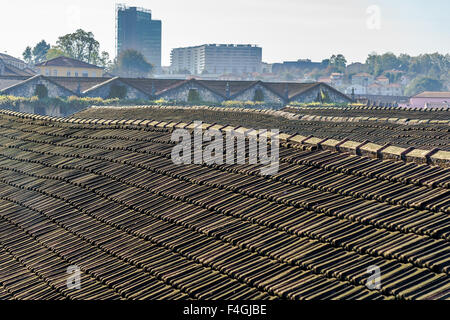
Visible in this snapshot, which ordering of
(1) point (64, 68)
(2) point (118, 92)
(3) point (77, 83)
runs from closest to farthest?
(2) point (118, 92)
(3) point (77, 83)
(1) point (64, 68)

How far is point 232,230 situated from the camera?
6.57 metres

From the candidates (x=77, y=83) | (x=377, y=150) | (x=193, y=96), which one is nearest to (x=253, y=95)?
(x=193, y=96)

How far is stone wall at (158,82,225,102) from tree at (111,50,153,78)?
331 feet

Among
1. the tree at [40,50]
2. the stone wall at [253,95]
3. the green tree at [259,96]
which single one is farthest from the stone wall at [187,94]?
the tree at [40,50]

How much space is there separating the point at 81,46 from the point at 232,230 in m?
148

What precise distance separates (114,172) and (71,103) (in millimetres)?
53119

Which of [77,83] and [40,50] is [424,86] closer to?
[40,50]

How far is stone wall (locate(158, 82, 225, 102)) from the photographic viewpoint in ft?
217

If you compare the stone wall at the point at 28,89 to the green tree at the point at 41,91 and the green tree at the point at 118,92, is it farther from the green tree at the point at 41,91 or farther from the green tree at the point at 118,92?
the green tree at the point at 118,92

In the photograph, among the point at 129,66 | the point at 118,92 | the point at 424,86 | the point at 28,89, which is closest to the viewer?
the point at 118,92

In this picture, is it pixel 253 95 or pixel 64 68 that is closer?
pixel 253 95

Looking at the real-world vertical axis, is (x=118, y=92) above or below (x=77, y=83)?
below

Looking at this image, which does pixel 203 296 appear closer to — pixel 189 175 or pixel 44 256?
pixel 44 256

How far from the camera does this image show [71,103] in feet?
200
